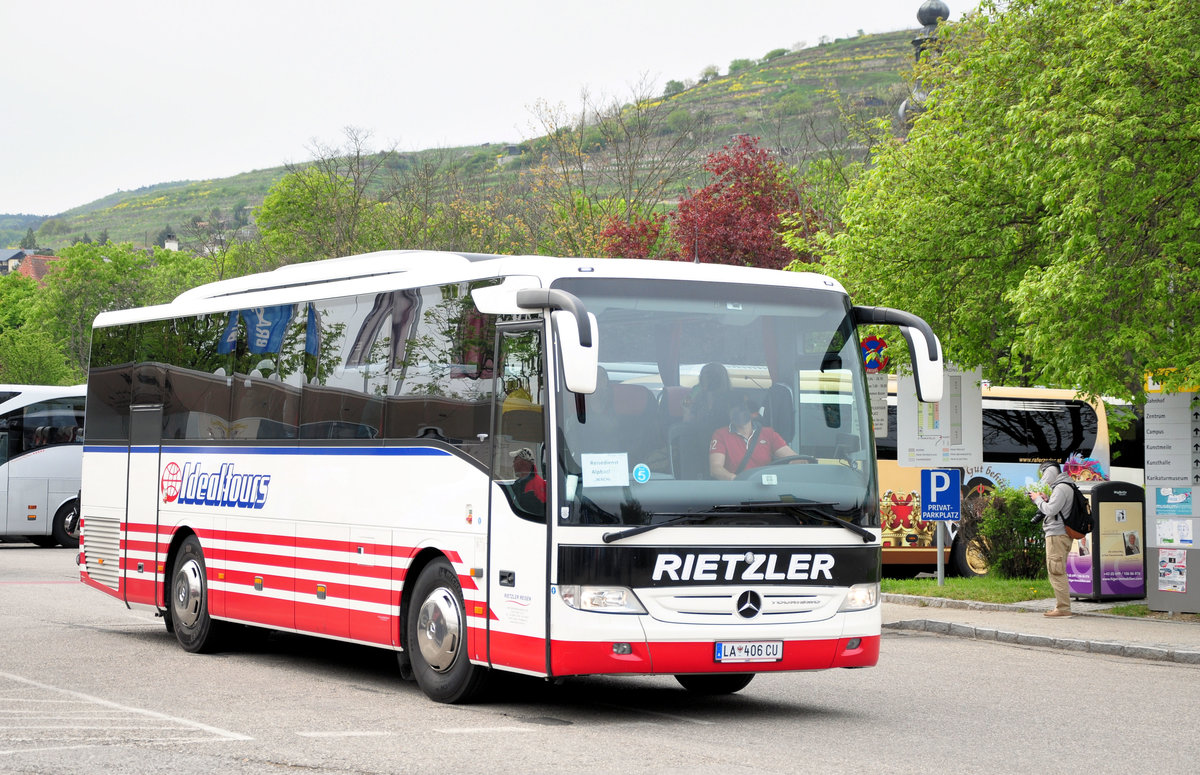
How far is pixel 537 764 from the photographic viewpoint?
8484 millimetres

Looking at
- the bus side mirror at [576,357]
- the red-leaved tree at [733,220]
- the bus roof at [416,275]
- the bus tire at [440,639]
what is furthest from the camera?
the red-leaved tree at [733,220]

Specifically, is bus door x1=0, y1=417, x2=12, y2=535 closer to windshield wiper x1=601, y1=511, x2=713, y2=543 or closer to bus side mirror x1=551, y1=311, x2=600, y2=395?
windshield wiper x1=601, y1=511, x2=713, y2=543

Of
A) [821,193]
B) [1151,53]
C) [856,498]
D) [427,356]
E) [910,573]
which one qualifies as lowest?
[910,573]

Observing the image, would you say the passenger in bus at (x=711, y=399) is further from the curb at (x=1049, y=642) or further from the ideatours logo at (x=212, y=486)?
the curb at (x=1049, y=642)

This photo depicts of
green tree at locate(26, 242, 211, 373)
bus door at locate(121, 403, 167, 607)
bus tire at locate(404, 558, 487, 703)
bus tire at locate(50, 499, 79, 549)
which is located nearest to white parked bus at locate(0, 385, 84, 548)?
bus tire at locate(50, 499, 79, 549)

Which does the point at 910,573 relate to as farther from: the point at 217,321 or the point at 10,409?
the point at 10,409

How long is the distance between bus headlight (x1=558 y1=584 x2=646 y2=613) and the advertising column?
10.5 metres

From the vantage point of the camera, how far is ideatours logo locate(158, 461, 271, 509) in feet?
44.9

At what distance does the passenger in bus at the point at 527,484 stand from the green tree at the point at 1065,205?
8550mm

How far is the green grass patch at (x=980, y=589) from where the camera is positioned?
20406mm

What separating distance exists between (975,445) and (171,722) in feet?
44.9

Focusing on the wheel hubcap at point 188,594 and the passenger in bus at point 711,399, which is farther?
the wheel hubcap at point 188,594

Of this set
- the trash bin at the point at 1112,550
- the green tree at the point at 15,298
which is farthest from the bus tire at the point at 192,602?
the green tree at the point at 15,298

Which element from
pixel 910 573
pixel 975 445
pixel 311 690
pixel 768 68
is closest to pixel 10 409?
pixel 910 573
